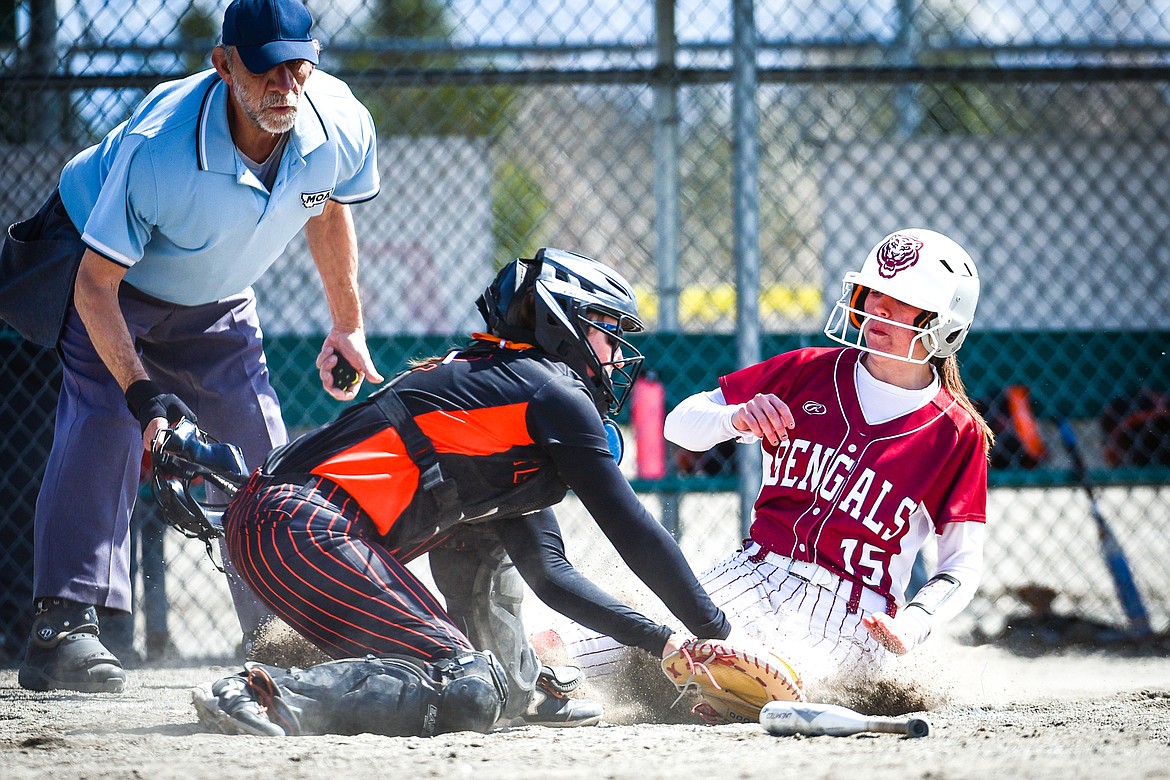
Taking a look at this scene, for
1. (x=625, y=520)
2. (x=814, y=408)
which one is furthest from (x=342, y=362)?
(x=814, y=408)

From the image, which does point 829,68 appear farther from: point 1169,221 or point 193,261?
point 193,261

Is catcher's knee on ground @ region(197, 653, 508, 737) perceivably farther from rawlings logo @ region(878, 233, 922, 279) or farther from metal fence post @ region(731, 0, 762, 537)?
metal fence post @ region(731, 0, 762, 537)

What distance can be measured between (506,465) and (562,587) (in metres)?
0.33

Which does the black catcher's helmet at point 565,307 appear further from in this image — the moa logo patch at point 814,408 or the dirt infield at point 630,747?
the dirt infield at point 630,747

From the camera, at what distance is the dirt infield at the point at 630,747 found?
2088 mm

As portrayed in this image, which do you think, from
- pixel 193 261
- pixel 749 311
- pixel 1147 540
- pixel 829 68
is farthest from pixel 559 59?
pixel 1147 540

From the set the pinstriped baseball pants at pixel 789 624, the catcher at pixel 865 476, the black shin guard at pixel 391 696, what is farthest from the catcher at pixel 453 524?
the catcher at pixel 865 476

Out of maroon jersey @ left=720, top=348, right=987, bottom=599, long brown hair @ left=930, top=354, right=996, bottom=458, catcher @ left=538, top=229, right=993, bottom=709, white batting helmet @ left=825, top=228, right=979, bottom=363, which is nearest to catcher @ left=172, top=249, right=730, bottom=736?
catcher @ left=538, top=229, right=993, bottom=709

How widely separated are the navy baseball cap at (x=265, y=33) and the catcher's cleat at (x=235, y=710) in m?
1.49

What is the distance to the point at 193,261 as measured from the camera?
125 inches

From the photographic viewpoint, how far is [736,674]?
106 inches

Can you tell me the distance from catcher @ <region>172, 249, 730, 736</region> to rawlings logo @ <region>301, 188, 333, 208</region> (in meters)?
0.68

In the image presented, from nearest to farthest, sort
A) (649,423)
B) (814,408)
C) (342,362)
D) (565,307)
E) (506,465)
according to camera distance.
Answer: (506,465)
(565,307)
(814,408)
(342,362)
(649,423)

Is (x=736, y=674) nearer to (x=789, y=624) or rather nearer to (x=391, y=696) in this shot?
(x=789, y=624)
